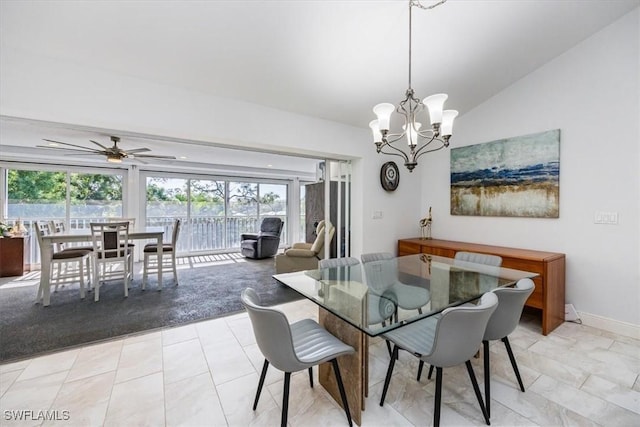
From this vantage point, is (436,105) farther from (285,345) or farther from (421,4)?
(285,345)

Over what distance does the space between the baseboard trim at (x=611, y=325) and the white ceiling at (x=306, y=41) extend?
2.73 m

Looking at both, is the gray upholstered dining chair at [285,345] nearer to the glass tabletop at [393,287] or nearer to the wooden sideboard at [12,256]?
the glass tabletop at [393,287]

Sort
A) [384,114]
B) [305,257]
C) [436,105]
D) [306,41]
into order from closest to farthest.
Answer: [436,105], [384,114], [306,41], [305,257]

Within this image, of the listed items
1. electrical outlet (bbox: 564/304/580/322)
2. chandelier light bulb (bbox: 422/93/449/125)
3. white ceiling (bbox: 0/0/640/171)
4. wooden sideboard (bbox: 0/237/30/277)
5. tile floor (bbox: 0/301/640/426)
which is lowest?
tile floor (bbox: 0/301/640/426)

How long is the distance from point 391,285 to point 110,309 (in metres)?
3.25

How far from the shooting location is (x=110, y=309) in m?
3.15

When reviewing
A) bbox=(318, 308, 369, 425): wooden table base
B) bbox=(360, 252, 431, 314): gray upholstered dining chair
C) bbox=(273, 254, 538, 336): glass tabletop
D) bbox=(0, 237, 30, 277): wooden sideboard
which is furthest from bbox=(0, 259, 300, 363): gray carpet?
bbox=(318, 308, 369, 425): wooden table base

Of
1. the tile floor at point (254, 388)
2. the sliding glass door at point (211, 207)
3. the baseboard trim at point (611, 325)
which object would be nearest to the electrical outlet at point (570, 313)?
the baseboard trim at point (611, 325)

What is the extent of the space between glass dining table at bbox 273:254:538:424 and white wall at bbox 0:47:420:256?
138 centimetres

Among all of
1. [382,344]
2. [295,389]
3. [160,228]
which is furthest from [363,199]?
[160,228]

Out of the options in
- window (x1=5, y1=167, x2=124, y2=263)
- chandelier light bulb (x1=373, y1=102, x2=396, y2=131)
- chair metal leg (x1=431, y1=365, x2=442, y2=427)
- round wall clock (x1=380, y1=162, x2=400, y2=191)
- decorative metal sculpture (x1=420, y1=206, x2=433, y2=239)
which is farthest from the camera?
Result: window (x1=5, y1=167, x2=124, y2=263)

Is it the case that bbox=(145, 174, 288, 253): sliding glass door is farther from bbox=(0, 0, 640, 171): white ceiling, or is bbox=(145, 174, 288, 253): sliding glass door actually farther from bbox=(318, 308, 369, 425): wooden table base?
bbox=(318, 308, 369, 425): wooden table base

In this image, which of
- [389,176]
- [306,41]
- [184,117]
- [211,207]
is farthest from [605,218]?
[211,207]

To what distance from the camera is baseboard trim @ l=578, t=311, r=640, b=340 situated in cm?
249
